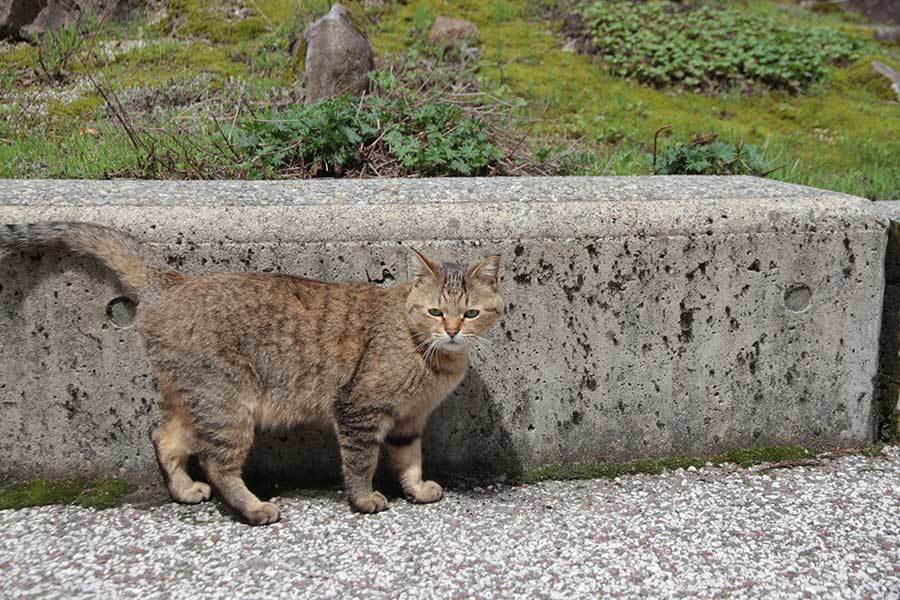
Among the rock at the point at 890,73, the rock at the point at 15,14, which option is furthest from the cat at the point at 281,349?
the rock at the point at 890,73

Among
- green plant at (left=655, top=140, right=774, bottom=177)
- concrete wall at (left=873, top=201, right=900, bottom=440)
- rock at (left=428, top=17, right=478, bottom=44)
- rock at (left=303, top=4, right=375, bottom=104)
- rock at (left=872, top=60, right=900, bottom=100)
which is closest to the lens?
concrete wall at (left=873, top=201, right=900, bottom=440)

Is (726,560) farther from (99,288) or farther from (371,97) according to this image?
(371,97)

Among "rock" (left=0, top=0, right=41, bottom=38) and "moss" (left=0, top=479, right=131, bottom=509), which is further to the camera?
"rock" (left=0, top=0, right=41, bottom=38)

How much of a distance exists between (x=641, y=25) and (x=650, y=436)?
17.3 ft

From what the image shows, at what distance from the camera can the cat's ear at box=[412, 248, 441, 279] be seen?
10.1ft

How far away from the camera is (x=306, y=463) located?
139 inches

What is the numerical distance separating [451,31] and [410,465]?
16.1 ft

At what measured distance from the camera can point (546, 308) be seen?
11.4 ft

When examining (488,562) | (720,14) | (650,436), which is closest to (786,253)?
(650,436)

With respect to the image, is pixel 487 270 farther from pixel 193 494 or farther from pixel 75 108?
pixel 75 108

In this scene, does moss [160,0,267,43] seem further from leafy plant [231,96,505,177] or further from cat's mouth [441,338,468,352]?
cat's mouth [441,338,468,352]

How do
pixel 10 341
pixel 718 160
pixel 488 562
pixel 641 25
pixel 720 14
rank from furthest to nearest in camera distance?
pixel 720 14 → pixel 641 25 → pixel 718 160 → pixel 10 341 → pixel 488 562

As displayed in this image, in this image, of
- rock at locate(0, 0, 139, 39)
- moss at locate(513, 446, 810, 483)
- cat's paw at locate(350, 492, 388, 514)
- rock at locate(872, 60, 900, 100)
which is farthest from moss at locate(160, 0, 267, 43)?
rock at locate(872, 60, 900, 100)

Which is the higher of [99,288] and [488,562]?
[99,288]
